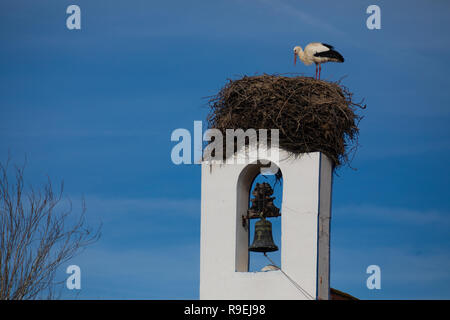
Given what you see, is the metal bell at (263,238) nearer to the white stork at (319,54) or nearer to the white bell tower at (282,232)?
the white bell tower at (282,232)

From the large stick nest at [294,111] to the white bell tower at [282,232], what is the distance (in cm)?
25

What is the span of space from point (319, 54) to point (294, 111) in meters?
2.34

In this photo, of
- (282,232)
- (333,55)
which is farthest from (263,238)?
(333,55)

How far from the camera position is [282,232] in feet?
56.5

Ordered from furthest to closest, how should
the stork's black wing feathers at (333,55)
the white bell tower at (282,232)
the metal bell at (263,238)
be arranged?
the stork's black wing feathers at (333,55) < the metal bell at (263,238) < the white bell tower at (282,232)

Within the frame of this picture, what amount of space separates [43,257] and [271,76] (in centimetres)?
450

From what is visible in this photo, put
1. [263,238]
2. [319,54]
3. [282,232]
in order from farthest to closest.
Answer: [319,54] < [263,238] < [282,232]

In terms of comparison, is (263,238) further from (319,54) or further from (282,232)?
(319,54)

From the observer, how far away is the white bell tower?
16.9m

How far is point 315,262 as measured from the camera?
659 inches

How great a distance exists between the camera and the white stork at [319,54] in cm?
1964

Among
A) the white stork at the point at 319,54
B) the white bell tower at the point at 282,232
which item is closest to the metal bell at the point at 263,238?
the white bell tower at the point at 282,232
